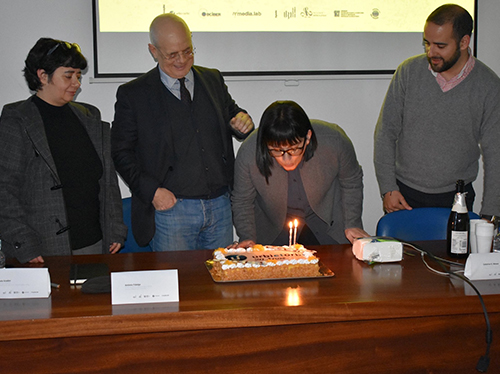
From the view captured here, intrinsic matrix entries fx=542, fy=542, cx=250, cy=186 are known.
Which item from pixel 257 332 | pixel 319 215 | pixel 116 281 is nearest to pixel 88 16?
pixel 319 215

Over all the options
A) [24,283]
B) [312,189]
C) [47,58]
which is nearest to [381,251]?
[312,189]

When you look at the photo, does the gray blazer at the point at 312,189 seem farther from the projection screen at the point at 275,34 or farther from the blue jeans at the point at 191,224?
the projection screen at the point at 275,34

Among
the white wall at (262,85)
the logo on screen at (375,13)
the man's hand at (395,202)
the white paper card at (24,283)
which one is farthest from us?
the logo on screen at (375,13)

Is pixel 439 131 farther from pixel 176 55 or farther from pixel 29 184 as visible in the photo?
pixel 29 184

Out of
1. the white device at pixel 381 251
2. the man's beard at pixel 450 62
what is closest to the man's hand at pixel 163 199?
the white device at pixel 381 251

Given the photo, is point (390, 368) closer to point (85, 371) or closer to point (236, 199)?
point (85, 371)

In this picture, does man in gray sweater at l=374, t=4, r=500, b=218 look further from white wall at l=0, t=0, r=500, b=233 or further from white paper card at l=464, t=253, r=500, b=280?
white paper card at l=464, t=253, r=500, b=280

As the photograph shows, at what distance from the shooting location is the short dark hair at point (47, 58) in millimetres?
2293

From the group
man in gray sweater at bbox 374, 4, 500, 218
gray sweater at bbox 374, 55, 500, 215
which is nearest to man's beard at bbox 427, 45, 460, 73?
man in gray sweater at bbox 374, 4, 500, 218

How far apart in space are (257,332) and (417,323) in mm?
474

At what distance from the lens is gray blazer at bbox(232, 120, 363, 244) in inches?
93.3

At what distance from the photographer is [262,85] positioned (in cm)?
341

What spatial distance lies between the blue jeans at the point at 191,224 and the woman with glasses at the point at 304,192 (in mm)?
172

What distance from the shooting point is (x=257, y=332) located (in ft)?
5.02
